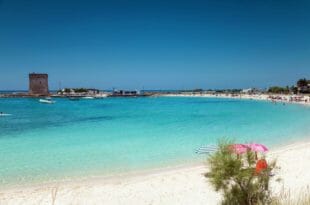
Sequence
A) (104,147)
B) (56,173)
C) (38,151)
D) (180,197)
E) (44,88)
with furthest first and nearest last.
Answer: (44,88) → (104,147) → (38,151) → (56,173) → (180,197)

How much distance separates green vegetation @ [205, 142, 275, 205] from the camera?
5.09 m

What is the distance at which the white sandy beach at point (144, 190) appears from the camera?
7426 millimetres

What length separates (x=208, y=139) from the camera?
56.3ft

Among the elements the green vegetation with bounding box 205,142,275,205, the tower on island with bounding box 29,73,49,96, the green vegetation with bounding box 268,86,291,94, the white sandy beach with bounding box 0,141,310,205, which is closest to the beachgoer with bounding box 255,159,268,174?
the green vegetation with bounding box 205,142,275,205

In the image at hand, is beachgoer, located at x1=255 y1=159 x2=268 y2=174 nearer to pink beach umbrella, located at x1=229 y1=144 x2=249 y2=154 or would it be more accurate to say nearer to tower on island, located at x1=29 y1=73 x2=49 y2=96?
pink beach umbrella, located at x1=229 y1=144 x2=249 y2=154

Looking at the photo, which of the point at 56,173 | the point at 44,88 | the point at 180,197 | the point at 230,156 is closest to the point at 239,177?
the point at 230,156

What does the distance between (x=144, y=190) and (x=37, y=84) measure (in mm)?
95415

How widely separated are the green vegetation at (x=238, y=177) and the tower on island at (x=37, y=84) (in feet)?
320

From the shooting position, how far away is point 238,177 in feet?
16.6

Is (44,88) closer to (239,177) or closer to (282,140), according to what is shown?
(282,140)

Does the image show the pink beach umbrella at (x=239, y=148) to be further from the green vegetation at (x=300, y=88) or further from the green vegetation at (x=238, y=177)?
the green vegetation at (x=300, y=88)

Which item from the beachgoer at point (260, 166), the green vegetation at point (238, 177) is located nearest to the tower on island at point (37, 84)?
the green vegetation at point (238, 177)

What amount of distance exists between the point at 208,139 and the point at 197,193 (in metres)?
9.65

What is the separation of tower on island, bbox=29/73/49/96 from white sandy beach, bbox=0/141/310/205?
304 ft
